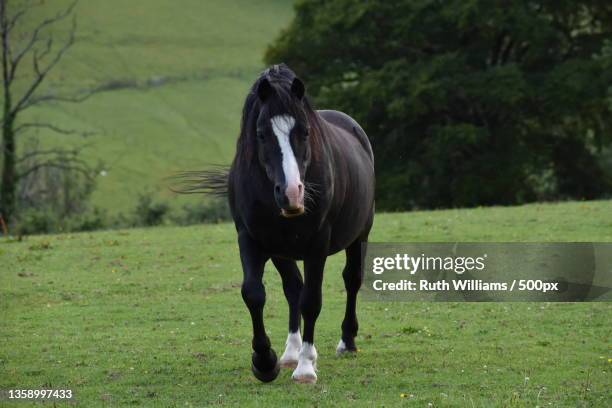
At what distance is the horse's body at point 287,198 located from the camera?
7230 mm

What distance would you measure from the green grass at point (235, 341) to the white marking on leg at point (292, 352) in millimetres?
134

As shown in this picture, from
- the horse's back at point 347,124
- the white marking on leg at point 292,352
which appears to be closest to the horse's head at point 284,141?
the white marking on leg at point 292,352

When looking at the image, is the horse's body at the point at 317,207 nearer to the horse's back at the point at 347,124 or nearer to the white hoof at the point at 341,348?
the horse's back at the point at 347,124

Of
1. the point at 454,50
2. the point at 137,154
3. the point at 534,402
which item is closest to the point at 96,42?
the point at 137,154

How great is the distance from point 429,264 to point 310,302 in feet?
25.3

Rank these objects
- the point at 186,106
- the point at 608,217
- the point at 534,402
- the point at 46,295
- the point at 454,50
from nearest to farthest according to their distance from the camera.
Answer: the point at 534,402, the point at 46,295, the point at 608,217, the point at 454,50, the point at 186,106

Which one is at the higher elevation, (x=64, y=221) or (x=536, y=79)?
(x=536, y=79)

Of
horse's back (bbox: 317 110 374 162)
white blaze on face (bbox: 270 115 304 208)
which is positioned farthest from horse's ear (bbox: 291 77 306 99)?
horse's back (bbox: 317 110 374 162)

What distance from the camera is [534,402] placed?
6.94 m

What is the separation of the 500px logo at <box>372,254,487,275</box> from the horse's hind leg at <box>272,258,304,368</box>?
5.84 m

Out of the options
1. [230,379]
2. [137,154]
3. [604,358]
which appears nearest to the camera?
[230,379]

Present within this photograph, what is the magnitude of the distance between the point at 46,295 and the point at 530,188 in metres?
25.2

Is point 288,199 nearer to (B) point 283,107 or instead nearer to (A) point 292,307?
(B) point 283,107

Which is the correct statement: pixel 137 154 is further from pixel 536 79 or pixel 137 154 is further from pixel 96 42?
pixel 536 79
